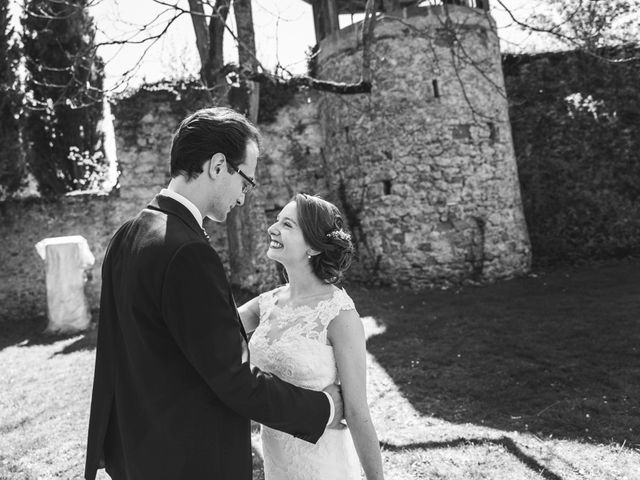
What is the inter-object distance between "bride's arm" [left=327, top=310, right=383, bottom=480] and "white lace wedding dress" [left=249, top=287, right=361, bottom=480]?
0.22ft

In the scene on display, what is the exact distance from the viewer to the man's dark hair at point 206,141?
1.59m

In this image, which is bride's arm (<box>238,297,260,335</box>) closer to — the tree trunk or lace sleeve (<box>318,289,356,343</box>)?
lace sleeve (<box>318,289,356,343</box>)

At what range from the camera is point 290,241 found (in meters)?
2.11

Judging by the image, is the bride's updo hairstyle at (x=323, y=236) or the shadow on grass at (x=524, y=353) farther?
the shadow on grass at (x=524, y=353)

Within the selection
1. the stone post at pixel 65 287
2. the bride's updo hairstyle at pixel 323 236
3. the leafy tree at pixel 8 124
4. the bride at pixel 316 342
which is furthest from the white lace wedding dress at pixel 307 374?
the leafy tree at pixel 8 124

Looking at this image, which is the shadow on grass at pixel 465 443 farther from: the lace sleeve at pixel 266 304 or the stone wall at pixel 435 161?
the stone wall at pixel 435 161

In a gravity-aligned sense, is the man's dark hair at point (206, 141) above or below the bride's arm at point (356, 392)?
above

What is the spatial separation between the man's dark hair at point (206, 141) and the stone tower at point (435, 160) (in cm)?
754

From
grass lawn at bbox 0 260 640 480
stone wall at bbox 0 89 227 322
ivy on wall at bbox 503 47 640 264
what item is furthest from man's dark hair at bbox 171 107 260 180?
ivy on wall at bbox 503 47 640 264

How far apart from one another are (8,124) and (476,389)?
33.1 feet

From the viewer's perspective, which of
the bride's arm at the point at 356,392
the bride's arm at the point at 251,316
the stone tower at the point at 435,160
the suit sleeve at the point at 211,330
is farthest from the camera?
the stone tower at the point at 435,160

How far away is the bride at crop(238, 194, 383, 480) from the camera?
72.6 inches

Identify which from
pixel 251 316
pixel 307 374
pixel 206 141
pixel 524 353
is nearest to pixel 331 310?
pixel 307 374

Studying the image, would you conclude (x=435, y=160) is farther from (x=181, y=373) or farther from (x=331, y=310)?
(x=181, y=373)
